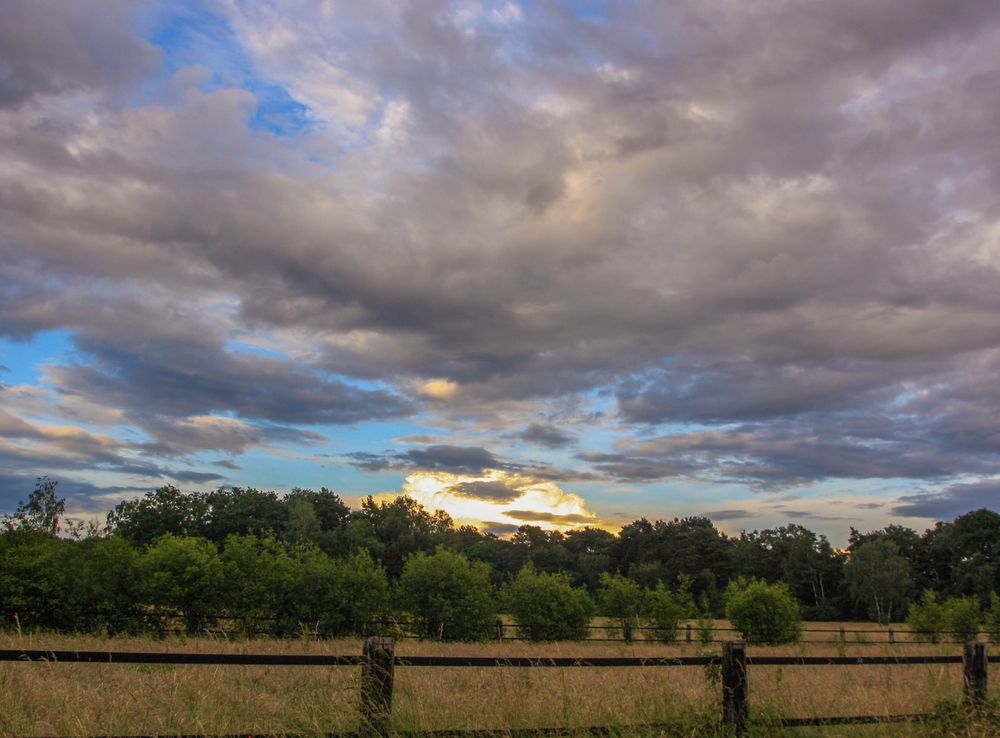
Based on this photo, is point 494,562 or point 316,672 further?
point 494,562

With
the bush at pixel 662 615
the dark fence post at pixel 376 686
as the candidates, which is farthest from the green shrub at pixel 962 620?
the dark fence post at pixel 376 686

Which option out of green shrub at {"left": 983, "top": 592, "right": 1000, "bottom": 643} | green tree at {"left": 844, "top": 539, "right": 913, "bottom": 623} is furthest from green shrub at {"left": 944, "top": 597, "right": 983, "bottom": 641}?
green tree at {"left": 844, "top": 539, "right": 913, "bottom": 623}

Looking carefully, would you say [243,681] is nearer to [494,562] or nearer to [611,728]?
[611,728]

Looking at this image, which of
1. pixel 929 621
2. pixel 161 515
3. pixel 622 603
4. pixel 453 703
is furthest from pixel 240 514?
pixel 453 703

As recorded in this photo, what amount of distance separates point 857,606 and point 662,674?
8773 centimetres

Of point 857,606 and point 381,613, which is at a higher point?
point 381,613

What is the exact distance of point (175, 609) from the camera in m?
25.1

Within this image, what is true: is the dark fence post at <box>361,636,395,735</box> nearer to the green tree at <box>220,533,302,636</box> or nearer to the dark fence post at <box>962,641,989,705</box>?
the dark fence post at <box>962,641,989,705</box>

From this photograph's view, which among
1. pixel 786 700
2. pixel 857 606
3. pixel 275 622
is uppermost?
pixel 786 700

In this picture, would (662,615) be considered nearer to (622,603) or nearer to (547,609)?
(622,603)

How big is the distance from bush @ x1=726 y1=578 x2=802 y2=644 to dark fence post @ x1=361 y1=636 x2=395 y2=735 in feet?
95.2

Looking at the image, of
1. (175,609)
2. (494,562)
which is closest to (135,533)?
(494,562)

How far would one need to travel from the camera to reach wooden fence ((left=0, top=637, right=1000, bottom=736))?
19.5 ft

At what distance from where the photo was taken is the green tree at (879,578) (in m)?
80.0
